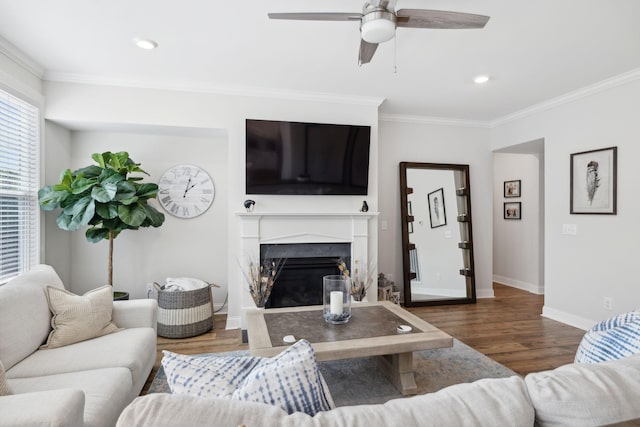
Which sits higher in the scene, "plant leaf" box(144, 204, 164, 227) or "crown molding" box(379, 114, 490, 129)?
"crown molding" box(379, 114, 490, 129)

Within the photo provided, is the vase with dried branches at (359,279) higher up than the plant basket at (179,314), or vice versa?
the vase with dried branches at (359,279)

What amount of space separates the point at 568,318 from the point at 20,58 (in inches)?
235

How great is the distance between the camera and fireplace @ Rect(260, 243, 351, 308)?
3725mm

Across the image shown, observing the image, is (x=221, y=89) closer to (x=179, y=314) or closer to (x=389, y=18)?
(x=389, y=18)

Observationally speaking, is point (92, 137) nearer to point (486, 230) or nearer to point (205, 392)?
point (205, 392)

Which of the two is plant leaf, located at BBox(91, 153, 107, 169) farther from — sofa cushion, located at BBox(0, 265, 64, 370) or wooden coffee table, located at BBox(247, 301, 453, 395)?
wooden coffee table, located at BBox(247, 301, 453, 395)

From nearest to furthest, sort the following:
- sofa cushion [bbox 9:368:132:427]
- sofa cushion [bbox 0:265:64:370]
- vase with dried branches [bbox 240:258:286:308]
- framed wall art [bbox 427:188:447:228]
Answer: sofa cushion [bbox 9:368:132:427] < sofa cushion [bbox 0:265:64:370] < vase with dried branches [bbox 240:258:286:308] < framed wall art [bbox 427:188:447:228]

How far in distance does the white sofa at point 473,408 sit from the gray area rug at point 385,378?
1.60 meters

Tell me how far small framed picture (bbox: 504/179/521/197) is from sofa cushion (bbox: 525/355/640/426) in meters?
5.53

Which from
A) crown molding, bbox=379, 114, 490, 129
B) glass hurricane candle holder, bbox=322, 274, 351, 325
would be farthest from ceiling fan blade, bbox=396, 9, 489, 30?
crown molding, bbox=379, 114, 490, 129

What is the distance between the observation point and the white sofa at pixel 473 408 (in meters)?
0.68

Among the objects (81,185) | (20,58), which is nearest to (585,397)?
(81,185)

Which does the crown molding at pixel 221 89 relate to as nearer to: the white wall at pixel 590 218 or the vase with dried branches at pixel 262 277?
the vase with dried branches at pixel 262 277

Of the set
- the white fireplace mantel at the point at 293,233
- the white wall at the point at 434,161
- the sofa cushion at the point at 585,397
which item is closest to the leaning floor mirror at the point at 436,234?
the white wall at the point at 434,161
